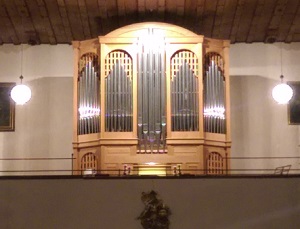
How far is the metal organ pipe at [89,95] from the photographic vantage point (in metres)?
13.1

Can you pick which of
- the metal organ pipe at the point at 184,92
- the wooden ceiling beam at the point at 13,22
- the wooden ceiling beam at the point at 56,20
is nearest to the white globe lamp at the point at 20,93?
the wooden ceiling beam at the point at 13,22

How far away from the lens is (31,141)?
14.4 metres

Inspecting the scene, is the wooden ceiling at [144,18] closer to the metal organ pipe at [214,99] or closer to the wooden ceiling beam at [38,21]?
the wooden ceiling beam at [38,21]

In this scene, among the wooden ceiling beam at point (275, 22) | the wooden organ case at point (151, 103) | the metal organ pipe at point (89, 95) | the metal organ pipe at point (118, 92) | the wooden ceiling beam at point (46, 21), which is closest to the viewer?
the wooden organ case at point (151, 103)

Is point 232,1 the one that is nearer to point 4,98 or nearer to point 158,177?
point 158,177

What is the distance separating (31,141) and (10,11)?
2.76 meters

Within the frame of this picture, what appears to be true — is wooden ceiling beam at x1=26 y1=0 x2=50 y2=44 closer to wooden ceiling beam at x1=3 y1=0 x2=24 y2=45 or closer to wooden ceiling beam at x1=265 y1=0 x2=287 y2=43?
wooden ceiling beam at x1=3 y1=0 x2=24 y2=45

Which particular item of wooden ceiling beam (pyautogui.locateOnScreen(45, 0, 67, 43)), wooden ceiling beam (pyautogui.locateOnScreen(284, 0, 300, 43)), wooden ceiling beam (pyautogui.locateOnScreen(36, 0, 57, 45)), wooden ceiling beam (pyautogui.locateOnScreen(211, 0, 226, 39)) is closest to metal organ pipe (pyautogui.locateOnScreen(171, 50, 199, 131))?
wooden ceiling beam (pyautogui.locateOnScreen(211, 0, 226, 39))
